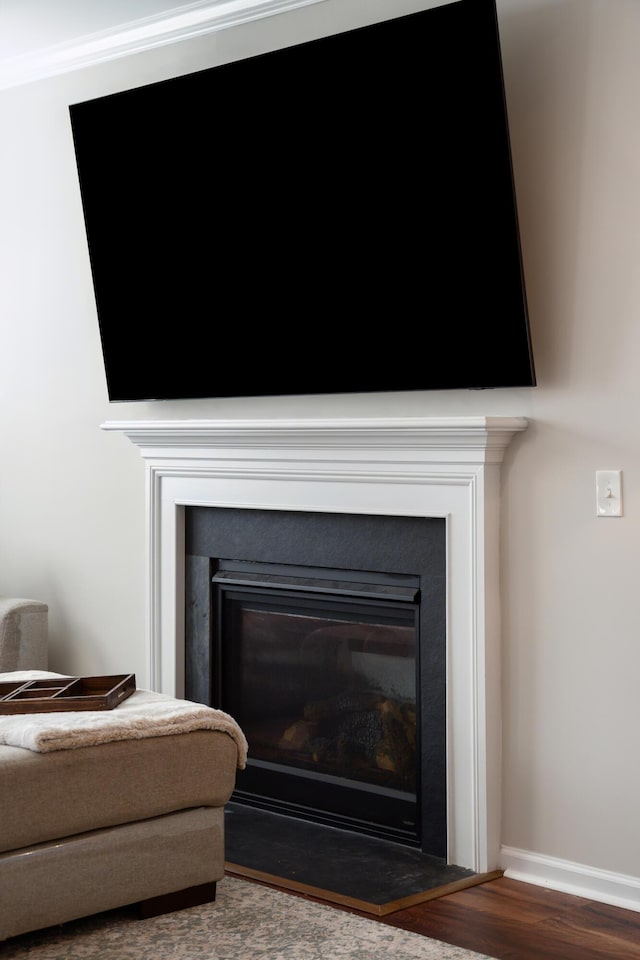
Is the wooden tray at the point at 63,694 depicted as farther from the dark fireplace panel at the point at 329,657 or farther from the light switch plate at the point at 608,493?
the light switch plate at the point at 608,493

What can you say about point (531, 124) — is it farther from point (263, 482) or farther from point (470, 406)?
point (263, 482)

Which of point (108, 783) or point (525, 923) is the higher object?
point (108, 783)

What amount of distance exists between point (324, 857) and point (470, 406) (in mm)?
1335

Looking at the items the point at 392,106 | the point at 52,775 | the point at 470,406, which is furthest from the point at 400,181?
the point at 52,775

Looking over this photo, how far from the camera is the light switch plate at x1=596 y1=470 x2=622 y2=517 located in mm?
2795

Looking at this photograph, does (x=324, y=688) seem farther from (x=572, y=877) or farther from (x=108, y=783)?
(x=108, y=783)

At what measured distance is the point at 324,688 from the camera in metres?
3.53

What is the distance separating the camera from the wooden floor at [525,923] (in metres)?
2.53

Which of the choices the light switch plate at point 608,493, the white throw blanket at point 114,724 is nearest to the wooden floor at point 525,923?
the white throw blanket at point 114,724

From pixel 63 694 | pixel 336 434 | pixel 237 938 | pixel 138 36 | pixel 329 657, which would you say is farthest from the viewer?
pixel 138 36

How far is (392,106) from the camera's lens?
3018 millimetres

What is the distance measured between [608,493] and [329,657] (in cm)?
112

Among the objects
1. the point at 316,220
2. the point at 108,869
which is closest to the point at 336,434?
the point at 316,220

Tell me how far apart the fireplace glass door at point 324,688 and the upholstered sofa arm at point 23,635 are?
2.12ft
